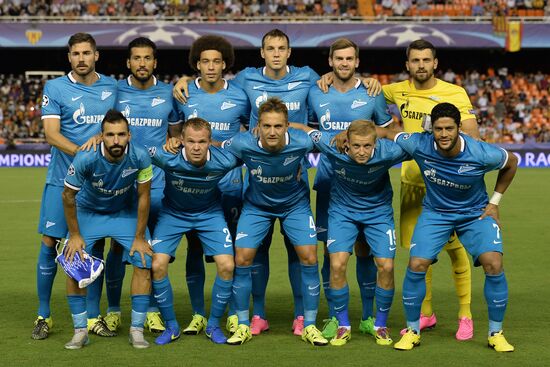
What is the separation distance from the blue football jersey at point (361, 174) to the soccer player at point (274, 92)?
0.36 metres

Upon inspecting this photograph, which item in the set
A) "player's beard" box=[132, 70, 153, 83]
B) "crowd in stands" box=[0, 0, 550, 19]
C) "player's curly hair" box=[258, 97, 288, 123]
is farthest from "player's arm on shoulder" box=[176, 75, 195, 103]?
"crowd in stands" box=[0, 0, 550, 19]

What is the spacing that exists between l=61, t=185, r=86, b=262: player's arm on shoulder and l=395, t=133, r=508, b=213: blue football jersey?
2.40 meters

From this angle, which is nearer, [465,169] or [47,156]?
[465,169]

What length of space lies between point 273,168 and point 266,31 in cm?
2263

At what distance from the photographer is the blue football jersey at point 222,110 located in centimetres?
720

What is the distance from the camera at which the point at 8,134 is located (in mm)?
27203

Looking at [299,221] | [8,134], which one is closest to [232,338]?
[299,221]

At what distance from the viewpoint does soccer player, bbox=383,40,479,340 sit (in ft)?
23.1

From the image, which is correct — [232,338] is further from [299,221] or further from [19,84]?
[19,84]

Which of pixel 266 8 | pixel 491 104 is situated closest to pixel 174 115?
pixel 266 8

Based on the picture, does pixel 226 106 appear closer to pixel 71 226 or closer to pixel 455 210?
pixel 71 226

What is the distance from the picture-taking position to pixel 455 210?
6.59 meters

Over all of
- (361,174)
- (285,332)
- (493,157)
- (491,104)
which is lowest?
(491,104)

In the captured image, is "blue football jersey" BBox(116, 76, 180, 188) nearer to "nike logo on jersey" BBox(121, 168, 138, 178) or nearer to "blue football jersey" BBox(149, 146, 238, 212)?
"blue football jersey" BBox(149, 146, 238, 212)
